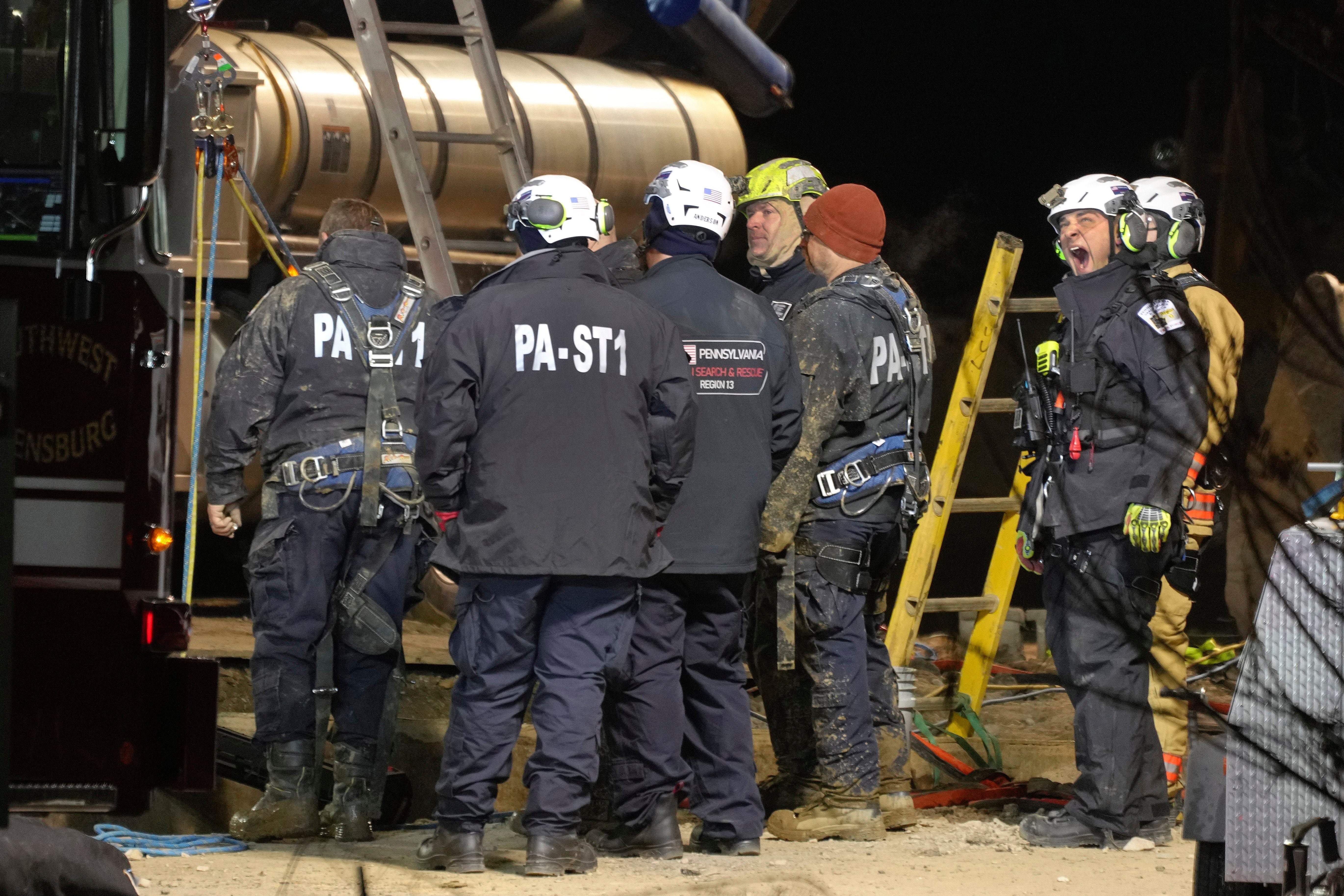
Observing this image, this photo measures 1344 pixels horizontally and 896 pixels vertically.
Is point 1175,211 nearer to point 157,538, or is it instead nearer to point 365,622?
point 365,622

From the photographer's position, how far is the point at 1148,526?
18.5 ft

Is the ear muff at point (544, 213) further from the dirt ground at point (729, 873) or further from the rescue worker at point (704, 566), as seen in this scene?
the dirt ground at point (729, 873)

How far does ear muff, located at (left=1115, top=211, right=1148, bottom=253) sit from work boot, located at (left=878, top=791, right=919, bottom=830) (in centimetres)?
203

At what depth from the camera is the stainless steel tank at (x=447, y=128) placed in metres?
8.08

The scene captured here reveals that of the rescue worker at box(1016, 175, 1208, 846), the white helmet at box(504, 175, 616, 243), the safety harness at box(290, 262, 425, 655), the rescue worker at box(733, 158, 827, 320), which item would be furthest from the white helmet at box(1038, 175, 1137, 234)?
the safety harness at box(290, 262, 425, 655)

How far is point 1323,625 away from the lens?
145 inches

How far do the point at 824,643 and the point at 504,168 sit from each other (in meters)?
2.81

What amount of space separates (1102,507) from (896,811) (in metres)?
1.30

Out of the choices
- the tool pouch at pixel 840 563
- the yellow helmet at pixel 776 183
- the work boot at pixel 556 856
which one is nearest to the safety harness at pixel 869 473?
the tool pouch at pixel 840 563

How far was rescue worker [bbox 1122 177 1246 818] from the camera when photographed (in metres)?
5.89

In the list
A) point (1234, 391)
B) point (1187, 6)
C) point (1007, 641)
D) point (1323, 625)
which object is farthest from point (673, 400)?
point (1187, 6)

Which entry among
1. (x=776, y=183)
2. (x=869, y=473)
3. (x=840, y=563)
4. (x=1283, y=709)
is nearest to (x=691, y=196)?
(x=776, y=183)

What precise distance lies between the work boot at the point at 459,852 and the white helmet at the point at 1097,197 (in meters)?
2.77

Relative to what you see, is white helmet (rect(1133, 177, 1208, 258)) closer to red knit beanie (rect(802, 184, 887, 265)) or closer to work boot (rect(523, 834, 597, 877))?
red knit beanie (rect(802, 184, 887, 265))
